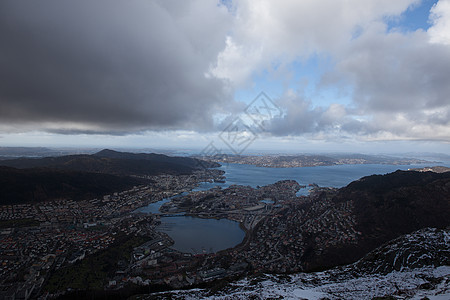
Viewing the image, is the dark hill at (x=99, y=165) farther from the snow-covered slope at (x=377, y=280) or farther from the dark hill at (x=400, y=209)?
the snow-covered slope at (x=377, y=280)

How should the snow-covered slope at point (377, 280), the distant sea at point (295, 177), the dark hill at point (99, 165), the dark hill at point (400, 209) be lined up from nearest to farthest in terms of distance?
the snow-covered slope at point (377, 280)
the dark hill at point (400, 209)
the distant sea at point (295, 177)
the dark hill at point (99, 165)

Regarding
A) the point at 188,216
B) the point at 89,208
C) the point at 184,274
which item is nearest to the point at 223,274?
the point at 184,274

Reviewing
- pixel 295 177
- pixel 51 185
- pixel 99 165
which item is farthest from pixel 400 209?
pixel 99 165

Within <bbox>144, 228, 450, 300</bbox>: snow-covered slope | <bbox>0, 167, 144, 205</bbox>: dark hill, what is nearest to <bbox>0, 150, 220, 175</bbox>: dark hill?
<bbox>0, 167, 144, 205</bbox>: dark hill

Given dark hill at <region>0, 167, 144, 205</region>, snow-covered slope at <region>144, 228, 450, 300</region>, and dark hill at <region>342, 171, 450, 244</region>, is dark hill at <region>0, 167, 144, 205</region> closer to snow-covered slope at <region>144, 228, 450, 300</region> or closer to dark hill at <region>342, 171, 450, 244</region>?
snow-covered slope at <region>144, 228, 450, 300</region>

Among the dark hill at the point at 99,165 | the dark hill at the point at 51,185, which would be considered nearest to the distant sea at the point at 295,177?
the dark hill at the point at 99,165

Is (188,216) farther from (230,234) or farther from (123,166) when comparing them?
(123,166)

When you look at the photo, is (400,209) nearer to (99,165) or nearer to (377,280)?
(377,280)
